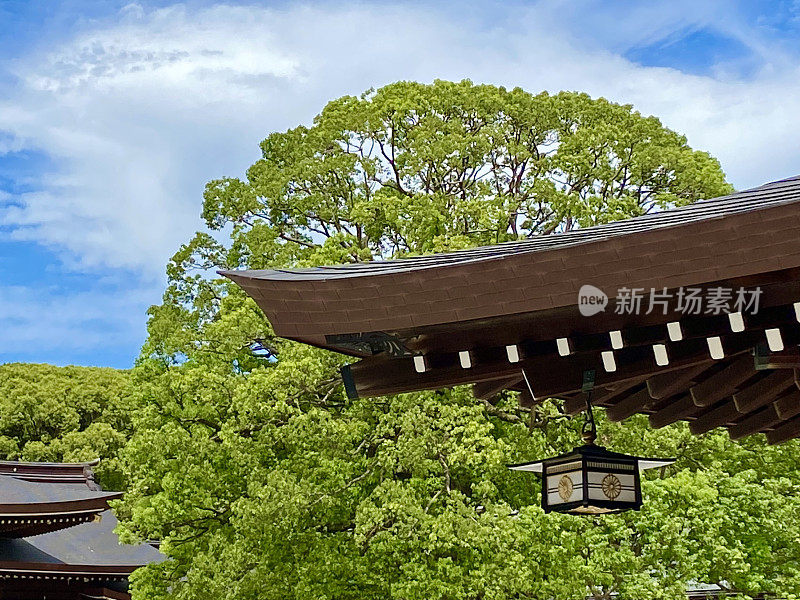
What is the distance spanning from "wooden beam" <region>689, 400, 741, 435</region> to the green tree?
4.44m

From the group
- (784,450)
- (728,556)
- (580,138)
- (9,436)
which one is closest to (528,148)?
(580,138)

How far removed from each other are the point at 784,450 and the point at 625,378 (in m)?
7.93

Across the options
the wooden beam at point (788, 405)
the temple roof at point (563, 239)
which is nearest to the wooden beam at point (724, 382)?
the wooden beam at point (788, 405)

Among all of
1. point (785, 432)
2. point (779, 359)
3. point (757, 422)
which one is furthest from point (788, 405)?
point (779, 359)

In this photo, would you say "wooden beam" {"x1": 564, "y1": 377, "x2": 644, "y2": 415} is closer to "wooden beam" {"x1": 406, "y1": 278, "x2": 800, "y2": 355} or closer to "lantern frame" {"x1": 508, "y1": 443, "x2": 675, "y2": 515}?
"lantern frame" {"x1": 508, "y1": 443, "x2": 675, "y2": 515}

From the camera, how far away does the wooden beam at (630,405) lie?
405 cm

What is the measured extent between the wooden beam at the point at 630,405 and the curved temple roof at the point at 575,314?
44 centimetres

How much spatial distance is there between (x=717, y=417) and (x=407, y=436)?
5.69 metres

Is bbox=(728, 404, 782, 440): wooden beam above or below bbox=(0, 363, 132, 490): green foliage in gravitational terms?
below

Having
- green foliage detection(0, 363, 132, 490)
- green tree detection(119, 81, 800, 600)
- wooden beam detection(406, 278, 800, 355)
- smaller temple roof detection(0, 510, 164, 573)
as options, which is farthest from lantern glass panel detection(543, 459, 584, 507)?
green foliage detection(0, 363, 132, 490)

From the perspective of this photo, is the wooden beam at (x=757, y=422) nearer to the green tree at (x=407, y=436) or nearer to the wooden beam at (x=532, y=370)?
the wooden beam at (x=532, y=370)

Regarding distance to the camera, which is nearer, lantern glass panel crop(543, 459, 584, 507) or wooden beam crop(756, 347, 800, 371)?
wooden beam crop(756, 347, 800, 371)

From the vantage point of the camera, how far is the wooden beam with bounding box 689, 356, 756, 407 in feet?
10.1

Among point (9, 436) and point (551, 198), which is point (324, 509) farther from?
point (9, 436)
